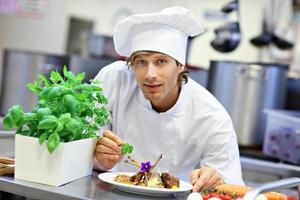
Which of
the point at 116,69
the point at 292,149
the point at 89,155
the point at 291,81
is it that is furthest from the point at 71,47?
the point at 89,155

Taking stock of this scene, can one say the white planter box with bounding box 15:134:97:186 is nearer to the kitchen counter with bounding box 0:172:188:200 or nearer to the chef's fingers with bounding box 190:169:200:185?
the kitchen counter with bounding box 0:172:188:200

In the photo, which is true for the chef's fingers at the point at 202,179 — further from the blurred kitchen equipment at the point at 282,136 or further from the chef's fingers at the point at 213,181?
the blurred kitchen equipment at the point at 282,136

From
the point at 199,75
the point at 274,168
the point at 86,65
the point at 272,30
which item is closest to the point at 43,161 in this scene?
the point at 274,168

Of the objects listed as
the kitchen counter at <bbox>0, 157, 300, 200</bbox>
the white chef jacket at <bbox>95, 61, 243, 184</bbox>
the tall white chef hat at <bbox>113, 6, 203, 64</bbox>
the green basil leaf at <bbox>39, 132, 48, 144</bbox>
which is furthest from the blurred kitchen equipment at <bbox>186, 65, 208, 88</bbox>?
the green basil leaf at <bbox>39, 132, 48, 144</bbox>

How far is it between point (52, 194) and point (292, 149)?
1.66 metres

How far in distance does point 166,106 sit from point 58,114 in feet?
1.92

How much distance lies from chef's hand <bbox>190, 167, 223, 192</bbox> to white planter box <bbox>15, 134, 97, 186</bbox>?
11.9 inches

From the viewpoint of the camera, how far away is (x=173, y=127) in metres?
1.73

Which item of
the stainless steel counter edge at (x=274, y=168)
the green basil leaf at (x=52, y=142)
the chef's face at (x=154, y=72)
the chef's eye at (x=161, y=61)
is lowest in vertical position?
the stainless steel counter edge at (x=274, y=168)

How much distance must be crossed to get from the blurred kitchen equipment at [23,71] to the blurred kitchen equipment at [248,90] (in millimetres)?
991

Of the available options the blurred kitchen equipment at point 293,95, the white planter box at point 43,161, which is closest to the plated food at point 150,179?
the white planter box at point 43,161

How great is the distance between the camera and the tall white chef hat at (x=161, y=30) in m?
1.52

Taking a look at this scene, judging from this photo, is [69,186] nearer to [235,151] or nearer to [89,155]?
[89,155]

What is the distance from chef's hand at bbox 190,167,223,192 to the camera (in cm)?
137
